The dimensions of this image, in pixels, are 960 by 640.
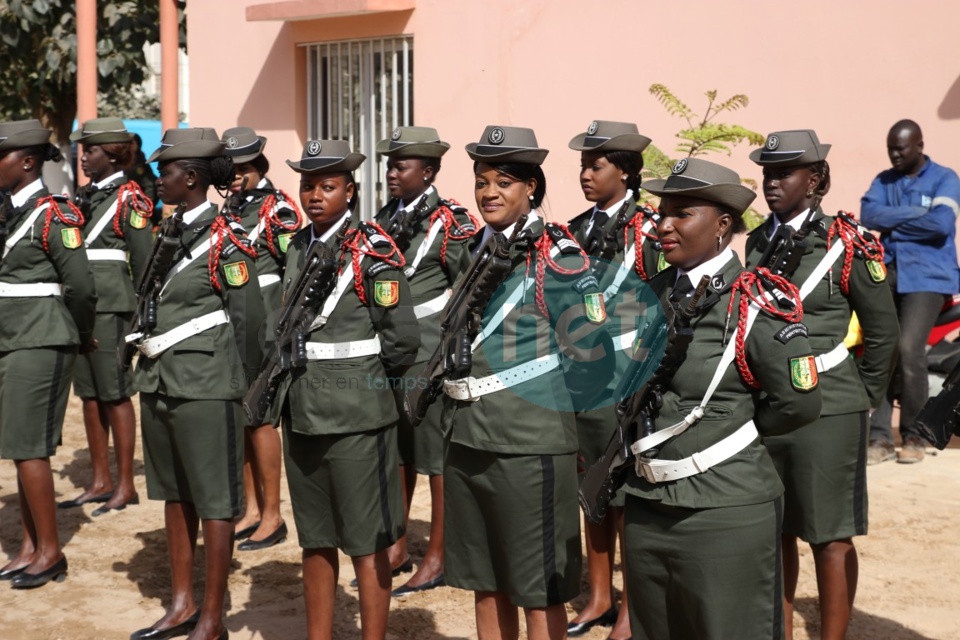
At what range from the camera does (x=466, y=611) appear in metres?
5.95

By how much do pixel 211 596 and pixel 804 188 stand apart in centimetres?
298

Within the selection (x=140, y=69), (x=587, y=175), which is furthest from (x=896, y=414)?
(x=140, y=69)

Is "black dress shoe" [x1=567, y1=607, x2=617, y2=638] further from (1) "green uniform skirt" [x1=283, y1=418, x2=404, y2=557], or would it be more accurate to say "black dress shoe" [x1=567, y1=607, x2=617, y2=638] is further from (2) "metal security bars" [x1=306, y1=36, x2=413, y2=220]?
(2) "metal security bars" [x1=306, y1=36, x2=413, y2=220]

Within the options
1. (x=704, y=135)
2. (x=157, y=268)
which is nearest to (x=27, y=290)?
(x=157, y=268)

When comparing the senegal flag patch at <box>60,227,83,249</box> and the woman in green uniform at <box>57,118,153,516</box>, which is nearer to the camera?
the senegal flag patch at <box>60,227,83,249</box>

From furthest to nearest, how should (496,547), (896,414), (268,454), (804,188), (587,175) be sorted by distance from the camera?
(896,414) → (268,454) → (587,175) → (804,188) → (496,547)

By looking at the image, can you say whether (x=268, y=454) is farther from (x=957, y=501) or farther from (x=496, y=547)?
(x=957, y=501)

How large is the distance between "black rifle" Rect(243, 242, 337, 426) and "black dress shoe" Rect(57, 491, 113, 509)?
350 centimetres

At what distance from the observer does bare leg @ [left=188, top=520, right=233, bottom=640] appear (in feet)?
17.9

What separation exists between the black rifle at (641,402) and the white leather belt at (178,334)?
208cm

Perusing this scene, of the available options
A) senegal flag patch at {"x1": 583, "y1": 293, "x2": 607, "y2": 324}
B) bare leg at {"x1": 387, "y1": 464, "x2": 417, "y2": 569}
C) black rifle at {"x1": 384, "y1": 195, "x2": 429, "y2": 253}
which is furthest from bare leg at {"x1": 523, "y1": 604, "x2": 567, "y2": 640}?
black rifle at {"x1": 384, "y1": 195, "x2": 429, "y2": 253}

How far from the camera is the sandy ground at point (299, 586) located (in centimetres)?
575

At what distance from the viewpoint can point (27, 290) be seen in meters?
6.21

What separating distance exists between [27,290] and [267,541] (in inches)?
74.8
